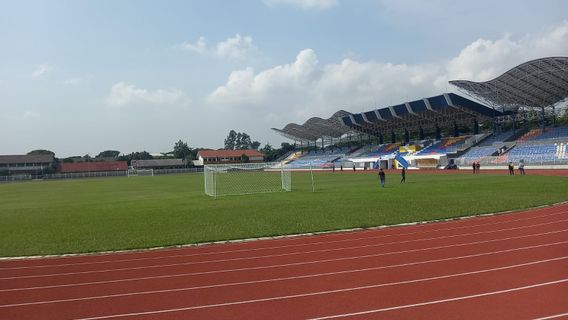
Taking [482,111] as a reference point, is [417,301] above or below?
below

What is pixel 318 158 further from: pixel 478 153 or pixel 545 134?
pixel 545 134

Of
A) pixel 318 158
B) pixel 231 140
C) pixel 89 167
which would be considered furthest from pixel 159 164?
pixel 231 140

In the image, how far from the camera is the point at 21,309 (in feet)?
21.7

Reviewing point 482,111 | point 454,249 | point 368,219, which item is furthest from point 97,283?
point 482,111

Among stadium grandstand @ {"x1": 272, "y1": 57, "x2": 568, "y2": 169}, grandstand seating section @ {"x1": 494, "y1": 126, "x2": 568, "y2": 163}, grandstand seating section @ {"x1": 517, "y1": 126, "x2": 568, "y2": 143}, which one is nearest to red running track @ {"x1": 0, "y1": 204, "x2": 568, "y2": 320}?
stadium grandstand @ {"x1": 272, "y1": 57, "x2": 568, "y2": 169}

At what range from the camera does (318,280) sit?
7.42 meters

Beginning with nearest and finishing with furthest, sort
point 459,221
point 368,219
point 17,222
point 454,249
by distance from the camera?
point 454,249 < point 459,221 < point 368,219 < point 17,222

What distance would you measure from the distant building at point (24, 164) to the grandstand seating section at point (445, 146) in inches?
3485

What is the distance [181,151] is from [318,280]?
143604 mm

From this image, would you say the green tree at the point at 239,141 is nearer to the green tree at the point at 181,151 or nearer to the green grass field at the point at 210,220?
the green tree at the point at 181,151

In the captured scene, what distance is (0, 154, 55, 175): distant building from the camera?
4286 inches

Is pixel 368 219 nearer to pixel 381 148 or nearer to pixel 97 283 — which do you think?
pixel 97 283

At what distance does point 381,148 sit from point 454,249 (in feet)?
243

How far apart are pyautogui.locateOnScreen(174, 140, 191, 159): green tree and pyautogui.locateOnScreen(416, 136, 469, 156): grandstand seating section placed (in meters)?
88.1
